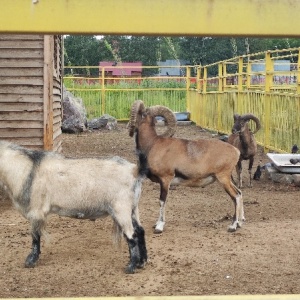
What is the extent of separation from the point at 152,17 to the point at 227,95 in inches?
744

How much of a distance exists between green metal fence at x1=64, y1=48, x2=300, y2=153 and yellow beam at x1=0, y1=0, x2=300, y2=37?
11.7 m

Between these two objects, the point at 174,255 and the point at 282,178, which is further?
the point at 282,178

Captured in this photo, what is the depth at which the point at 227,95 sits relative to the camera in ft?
65.7

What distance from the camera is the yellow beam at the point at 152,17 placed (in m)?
1.29

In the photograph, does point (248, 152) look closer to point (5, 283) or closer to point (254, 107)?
point (254, 107)

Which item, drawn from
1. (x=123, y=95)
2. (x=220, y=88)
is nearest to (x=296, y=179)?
(x=220, y=88)

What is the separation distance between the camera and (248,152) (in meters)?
11.4

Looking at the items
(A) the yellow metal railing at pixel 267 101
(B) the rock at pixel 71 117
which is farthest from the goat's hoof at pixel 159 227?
(B) the rock at pixel 71 117

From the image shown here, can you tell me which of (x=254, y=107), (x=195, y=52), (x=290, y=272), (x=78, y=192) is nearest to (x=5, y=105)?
(x=78, y=192)

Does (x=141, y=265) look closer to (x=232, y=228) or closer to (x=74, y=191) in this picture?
(x=74, y=191)

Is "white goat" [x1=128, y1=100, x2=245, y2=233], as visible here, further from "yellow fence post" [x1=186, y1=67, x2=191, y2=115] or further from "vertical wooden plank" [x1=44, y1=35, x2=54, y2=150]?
"yellow fence post" [x1=186, y1=67, x2=191, y2=115]

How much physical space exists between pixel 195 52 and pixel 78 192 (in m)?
35.8

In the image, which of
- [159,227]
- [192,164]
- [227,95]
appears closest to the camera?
[159,227]

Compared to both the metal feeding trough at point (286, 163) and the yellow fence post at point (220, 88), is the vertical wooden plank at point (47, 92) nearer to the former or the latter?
the metal feeding trough at point (286, 163)
